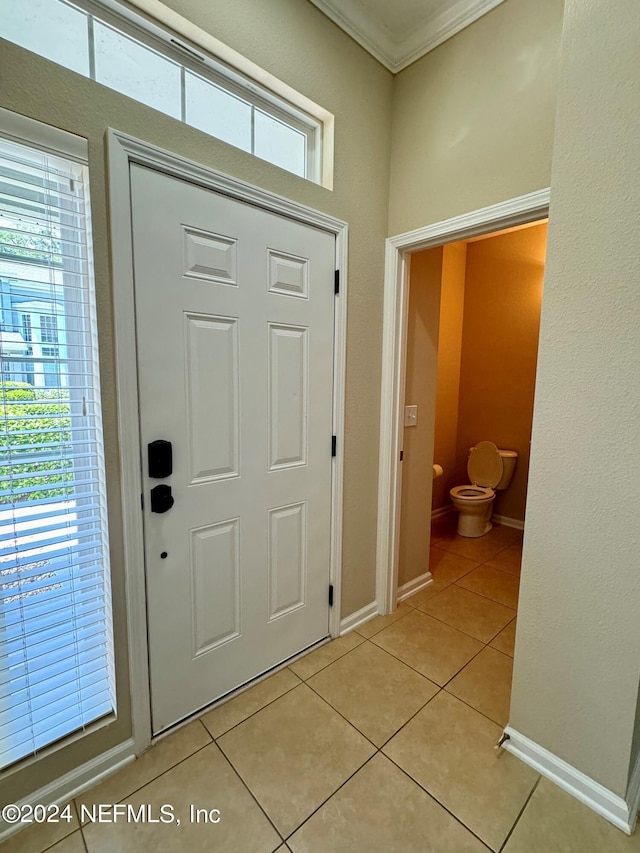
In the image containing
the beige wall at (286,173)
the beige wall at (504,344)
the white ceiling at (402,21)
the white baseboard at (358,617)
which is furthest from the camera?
Result: the beige wall at (504,344)

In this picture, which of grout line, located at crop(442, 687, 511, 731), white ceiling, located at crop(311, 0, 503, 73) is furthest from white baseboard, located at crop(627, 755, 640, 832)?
white ceiling, located at crop(311, 0, 503, 73)

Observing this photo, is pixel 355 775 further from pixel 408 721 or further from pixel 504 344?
pixel 504 344

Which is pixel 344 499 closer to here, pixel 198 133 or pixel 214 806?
pixel 214 806

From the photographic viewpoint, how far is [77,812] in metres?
1.21

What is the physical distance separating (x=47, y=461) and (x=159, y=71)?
1.38 m

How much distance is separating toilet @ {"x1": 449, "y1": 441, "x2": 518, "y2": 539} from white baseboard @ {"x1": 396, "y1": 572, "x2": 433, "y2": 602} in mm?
932

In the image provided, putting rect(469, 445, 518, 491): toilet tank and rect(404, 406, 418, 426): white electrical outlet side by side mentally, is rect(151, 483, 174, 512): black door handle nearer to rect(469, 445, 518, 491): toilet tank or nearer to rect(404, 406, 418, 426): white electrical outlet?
rect(404, 406, 418, 426): white electrical outlet

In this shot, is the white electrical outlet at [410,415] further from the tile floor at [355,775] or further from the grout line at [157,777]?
the grout line at [157,777]

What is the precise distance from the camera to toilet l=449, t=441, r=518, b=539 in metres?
3.32

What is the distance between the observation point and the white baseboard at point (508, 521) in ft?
11.8

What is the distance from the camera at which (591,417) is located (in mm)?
1181

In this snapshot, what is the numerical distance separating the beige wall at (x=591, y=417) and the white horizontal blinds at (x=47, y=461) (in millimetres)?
1483

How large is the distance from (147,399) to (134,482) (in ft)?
0.94

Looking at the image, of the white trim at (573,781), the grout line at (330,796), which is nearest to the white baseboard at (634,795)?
the white trim at (573,781)
